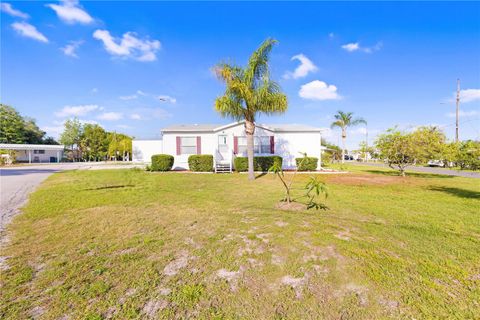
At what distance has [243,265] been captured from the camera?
9.03 feet

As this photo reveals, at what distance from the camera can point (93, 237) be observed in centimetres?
368

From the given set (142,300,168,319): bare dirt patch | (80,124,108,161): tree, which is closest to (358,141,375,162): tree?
(142,300,168,319): bare dirt patch

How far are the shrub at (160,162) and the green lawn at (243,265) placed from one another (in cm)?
1059

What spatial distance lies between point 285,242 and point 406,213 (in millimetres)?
3814

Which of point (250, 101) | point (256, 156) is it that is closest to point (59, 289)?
point (250, 101)

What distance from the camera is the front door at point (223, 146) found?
1642 cm

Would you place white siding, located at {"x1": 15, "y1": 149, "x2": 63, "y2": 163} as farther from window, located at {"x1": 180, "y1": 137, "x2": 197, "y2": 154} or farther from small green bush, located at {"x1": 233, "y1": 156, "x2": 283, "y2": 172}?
small green bush, located at {"x1": 233, "y1": 156, "x2": 283, "y2": 172}

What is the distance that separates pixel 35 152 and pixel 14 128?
30.5 feet

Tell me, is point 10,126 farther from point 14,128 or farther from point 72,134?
point 72,134

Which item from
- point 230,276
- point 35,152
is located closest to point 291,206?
point 230,276

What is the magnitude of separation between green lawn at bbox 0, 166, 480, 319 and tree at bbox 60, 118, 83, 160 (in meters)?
50.1

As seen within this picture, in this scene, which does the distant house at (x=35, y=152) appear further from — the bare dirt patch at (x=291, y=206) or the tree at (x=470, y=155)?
the tree at (x=470, y=155)

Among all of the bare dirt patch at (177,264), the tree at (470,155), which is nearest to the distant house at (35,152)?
the bare dirt patch at (177,264)

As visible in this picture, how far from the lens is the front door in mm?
16422
